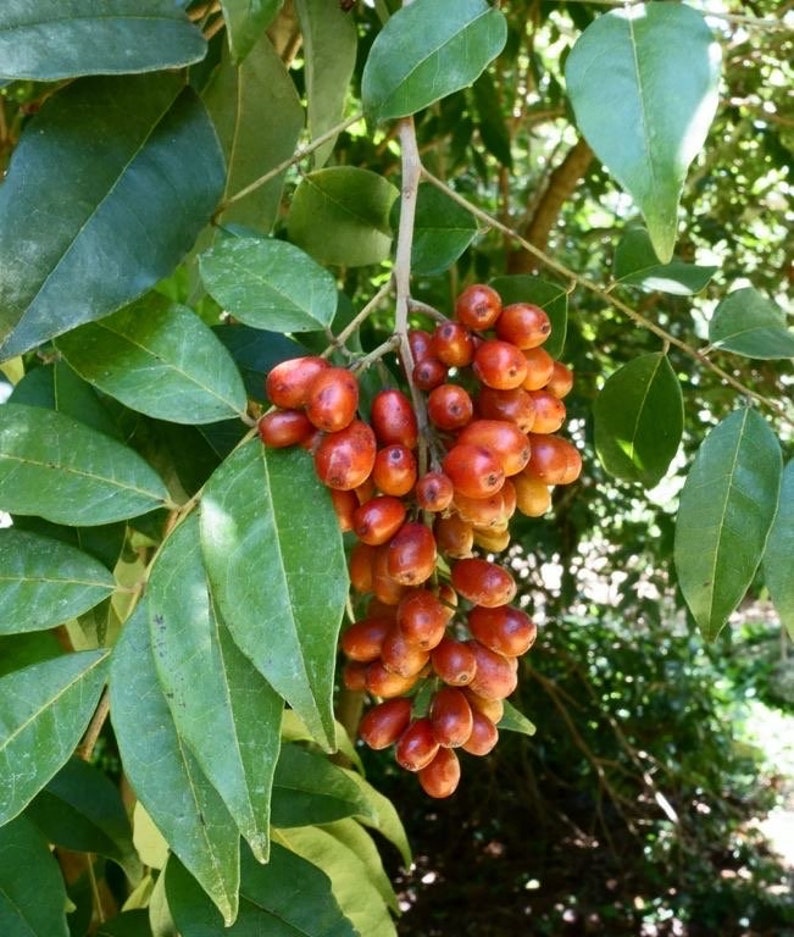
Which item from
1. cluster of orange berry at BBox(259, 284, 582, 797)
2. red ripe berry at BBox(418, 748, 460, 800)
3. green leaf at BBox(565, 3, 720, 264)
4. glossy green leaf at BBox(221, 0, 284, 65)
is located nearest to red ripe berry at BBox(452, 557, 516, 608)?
cluster of orange berry at BBox(259, 284, 582, 797)

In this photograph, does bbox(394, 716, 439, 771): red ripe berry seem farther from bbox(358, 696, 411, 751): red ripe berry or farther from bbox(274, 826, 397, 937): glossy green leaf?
bbox(274, 826, 397, 937): glossy green leaf

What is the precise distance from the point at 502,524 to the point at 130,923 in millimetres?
452

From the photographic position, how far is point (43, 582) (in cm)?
60

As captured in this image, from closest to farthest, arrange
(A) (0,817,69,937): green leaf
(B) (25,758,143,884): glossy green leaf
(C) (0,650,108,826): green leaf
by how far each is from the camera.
Answer: (C) (0,650,108,826): green leaf
(A) (0,817,69,937): green leaf
(B) (25,758,143,884): glossy green leaf

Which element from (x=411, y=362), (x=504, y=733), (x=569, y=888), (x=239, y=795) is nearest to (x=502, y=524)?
(x=411, y=362)

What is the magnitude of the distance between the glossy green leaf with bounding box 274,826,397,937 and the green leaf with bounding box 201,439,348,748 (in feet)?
1.38

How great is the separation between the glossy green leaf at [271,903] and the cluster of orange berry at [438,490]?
145mm

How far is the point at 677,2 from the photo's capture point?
52cm

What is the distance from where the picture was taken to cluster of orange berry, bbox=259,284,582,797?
0.52m

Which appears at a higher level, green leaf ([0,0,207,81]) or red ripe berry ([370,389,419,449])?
green leaf ([0,0,207,81])

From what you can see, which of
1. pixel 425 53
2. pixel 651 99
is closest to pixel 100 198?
pixel 425 53

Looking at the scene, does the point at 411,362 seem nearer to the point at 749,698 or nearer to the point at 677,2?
the point at 677,2

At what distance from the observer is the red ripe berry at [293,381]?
53 cm

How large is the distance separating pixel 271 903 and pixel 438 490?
0.35m
